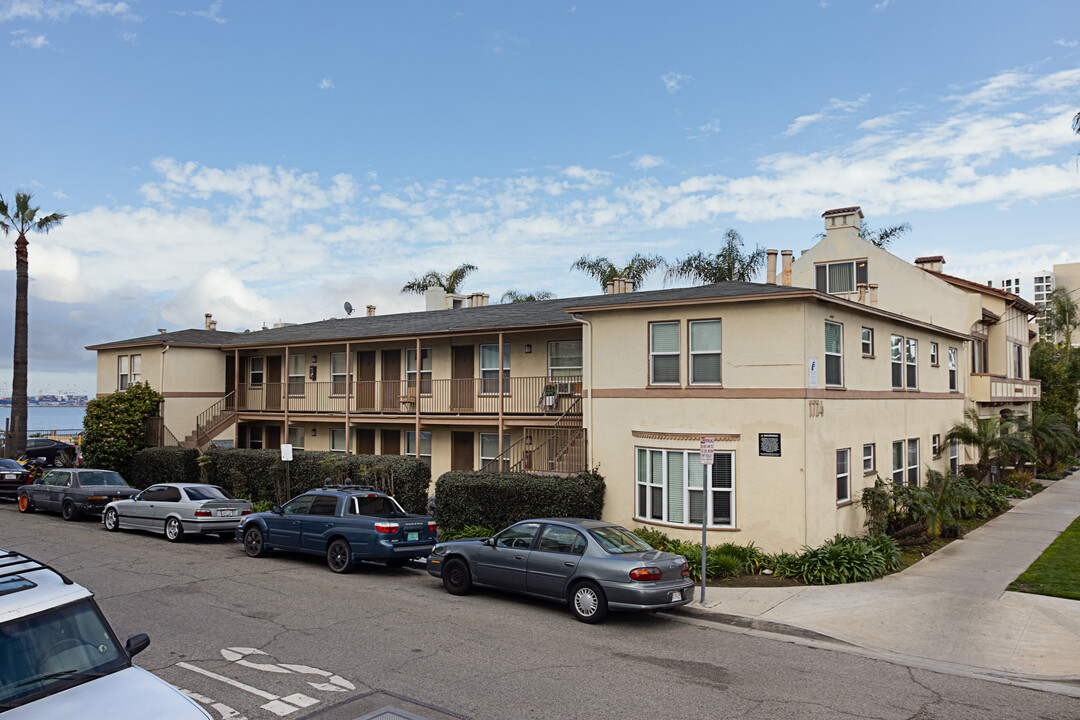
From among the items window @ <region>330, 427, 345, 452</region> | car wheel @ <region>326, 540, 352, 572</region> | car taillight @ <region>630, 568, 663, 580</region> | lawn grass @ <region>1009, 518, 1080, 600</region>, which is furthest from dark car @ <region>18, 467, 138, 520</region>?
lawn grass @ <region>1009, 518, 1080, 600</region>

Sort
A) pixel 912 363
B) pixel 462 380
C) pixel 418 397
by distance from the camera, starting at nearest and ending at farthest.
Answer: pixel 912 363
pixel 462 380
pixel 418 397

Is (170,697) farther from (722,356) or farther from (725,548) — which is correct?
(722,356)

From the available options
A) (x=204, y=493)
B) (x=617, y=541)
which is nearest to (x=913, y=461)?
(x=617, y=541)

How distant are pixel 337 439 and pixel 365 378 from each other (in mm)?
2487

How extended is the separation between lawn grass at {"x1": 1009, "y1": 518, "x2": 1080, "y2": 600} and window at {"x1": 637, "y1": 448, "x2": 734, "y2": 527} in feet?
17.0

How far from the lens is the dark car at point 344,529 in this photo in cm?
1405

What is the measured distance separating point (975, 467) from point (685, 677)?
20724mm

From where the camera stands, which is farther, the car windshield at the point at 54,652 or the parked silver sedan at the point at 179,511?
the parked silver sedan at the point at 179,511

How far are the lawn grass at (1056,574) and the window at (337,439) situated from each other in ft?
67.7

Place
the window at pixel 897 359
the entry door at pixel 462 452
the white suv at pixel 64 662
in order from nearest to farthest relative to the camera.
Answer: the white suv at pixel 64 662, the window at pixel 897 359, the entry door at pixel 462 452

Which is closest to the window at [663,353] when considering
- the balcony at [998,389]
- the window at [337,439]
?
the window at [337,439]

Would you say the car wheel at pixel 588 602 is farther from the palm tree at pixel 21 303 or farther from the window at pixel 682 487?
the palm tree at pixel 21 303

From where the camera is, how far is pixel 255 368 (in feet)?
97.5

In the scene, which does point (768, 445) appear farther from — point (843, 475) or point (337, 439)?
point (337, 439)
